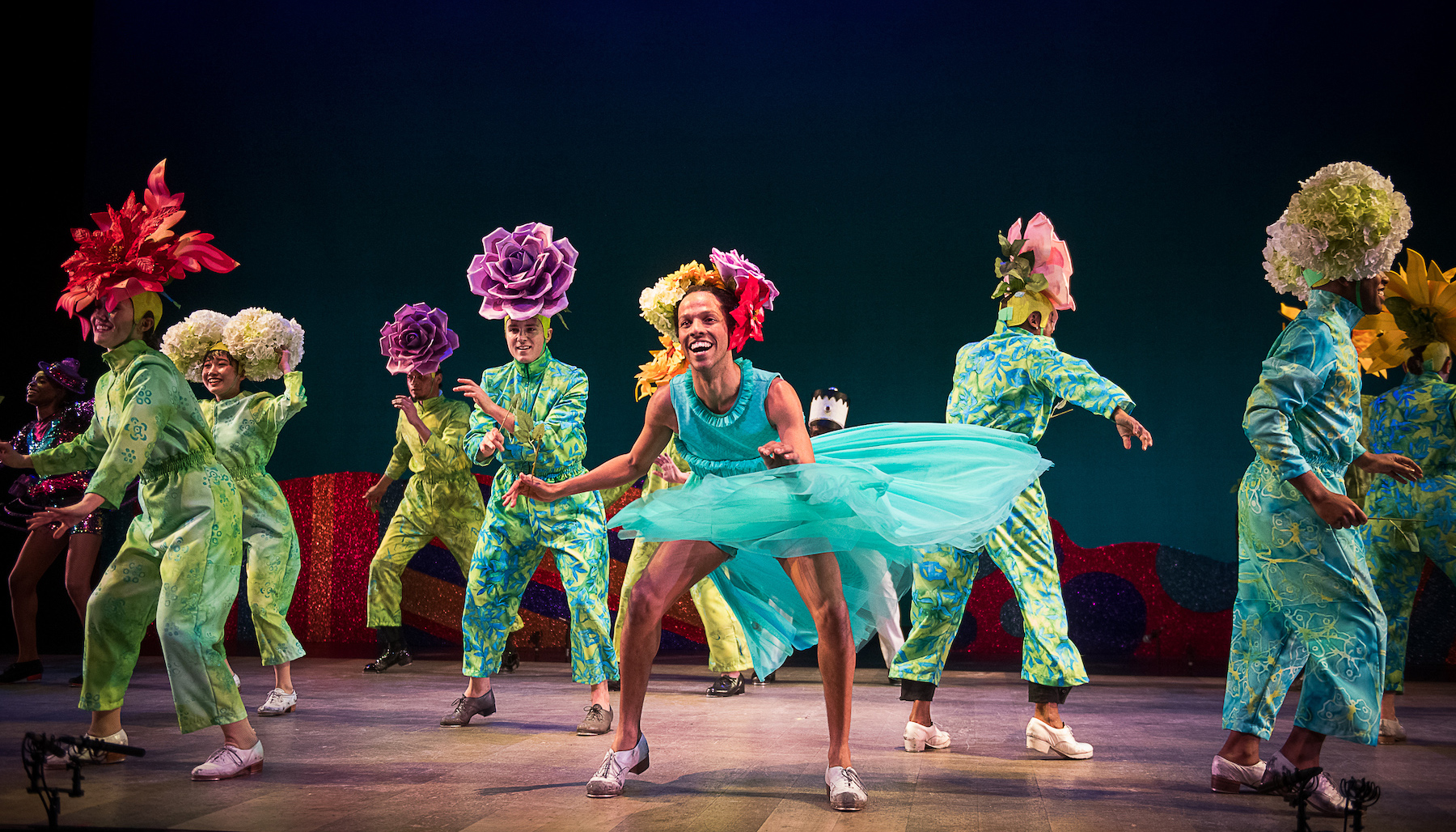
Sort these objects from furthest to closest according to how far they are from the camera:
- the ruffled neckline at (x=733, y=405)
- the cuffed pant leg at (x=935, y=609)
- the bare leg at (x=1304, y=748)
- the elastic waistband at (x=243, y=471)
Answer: the elastic waistband at (x=243, y=471) < the cuffed pant leg at (x=935, y=609) < the ruffled neckline at (x=733, y=405) < the bare leg at (x=1304, y=748)

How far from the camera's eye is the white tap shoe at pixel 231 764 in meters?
3.48

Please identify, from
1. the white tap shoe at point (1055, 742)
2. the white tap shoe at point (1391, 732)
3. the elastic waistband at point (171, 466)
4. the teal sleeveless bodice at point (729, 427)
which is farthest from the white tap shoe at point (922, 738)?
the elastic waistband at point (171, 466)

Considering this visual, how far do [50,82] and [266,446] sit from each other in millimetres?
4476

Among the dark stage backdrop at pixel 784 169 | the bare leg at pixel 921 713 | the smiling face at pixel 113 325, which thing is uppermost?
the dark stage backdrop at pixel 784 169

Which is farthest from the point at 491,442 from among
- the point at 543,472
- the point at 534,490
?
the point at 534,490

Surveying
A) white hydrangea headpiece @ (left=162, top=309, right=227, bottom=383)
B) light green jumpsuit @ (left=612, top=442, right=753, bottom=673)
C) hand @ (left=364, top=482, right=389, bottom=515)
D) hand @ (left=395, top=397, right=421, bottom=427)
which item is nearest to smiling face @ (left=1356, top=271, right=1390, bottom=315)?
light green jumpsuit @ (left=612, top=442, right=753, bottom=673)

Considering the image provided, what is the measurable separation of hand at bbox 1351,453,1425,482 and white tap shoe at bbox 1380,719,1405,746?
1.58 meters

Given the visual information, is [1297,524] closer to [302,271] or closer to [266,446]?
[266,446]

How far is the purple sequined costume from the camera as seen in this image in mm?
6574

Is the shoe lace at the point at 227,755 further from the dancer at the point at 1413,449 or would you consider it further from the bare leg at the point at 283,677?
the dancer at the point at 1413,449

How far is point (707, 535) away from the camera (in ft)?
10.2

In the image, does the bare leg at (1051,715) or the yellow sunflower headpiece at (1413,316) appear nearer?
the bare leg at (1051,715)

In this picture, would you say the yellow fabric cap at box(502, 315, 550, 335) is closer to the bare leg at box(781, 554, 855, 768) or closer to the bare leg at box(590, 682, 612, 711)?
the bare leg at box(590, 682, 612, 711)

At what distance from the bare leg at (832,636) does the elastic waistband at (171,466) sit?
2.11m
